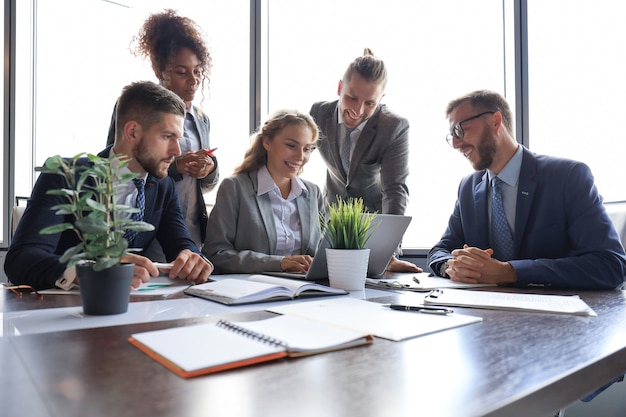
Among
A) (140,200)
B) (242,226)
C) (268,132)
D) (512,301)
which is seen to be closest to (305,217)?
(242,226)

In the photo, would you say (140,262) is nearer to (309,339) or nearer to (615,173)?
(309,339)

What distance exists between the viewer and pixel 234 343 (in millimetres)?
724

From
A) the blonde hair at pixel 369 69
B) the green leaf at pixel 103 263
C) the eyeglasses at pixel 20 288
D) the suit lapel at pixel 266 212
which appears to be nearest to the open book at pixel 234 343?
the green leaf at pixel 103 263

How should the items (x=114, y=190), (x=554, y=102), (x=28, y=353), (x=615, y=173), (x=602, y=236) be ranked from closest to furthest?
(x=28, y=353) < (x=114, y=190) < (x=602, y=236) < (x=615, y=173) < (x=554, y=102)

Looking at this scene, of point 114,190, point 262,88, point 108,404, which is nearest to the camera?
point 108,404

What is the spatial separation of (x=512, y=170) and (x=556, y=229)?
0.28m

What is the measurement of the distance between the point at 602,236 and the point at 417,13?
2.41 m

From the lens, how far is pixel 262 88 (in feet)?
11.9

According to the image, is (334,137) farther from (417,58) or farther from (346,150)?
(417,58)

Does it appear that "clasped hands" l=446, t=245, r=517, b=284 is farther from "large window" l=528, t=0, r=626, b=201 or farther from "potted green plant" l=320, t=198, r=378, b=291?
"large window" l=528, t=0, r=626, b=201

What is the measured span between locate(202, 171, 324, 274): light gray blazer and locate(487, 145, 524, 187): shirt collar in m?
0.79

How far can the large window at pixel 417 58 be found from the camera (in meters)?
3.47

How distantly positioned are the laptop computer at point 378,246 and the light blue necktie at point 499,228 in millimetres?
462

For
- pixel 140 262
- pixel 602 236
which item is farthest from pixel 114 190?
pixel 602 236
